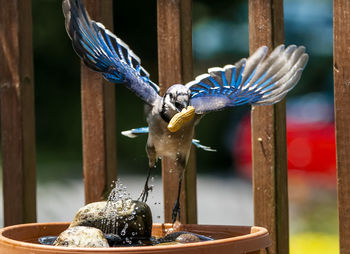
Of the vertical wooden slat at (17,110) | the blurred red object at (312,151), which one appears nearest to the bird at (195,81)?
the vertical wooden slat at (17,110)

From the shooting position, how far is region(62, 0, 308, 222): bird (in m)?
1.73

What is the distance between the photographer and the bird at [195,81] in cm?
173

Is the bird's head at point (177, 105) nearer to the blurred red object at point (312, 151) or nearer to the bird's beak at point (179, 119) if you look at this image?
the bird's beak at point (179, 119)

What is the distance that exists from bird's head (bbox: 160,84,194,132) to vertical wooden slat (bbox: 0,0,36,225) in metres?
0.80

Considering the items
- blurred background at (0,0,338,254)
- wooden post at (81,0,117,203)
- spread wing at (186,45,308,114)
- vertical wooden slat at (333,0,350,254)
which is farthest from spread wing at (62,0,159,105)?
blurred background at (0,0,338,254)

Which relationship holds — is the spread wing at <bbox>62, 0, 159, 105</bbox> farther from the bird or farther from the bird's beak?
the bird's beak

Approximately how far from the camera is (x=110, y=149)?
223 cm

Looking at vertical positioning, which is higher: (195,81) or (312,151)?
(195,81)

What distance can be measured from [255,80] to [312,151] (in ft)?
14.3

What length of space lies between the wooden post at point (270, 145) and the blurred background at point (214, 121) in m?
2.99

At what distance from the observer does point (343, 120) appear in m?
1.92

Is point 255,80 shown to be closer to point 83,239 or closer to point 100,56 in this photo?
point 100,56

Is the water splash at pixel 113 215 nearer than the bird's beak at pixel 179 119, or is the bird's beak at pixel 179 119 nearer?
the bird's beak at pixel 179 119

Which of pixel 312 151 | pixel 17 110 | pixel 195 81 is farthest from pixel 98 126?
pixel 312 151
